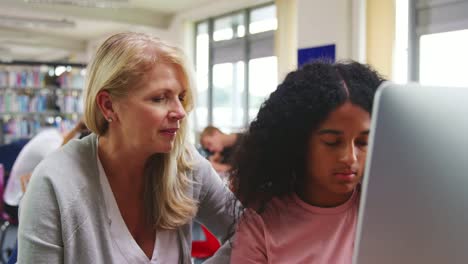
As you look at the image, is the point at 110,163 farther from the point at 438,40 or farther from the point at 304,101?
the point at 438,40

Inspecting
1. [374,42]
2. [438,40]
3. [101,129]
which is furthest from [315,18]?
[101,129]

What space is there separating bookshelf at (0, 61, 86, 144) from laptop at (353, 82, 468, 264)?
6.44m

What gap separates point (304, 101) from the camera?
97 centimetres

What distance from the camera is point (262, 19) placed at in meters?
6.53

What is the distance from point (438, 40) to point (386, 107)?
4.28m

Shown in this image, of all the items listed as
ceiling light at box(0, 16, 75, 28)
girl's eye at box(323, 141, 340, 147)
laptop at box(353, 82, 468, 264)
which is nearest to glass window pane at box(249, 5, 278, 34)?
ceiling light at box(0, 16, 75, 28)

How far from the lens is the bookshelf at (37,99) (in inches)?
256

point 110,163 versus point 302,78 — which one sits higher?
point 302,78

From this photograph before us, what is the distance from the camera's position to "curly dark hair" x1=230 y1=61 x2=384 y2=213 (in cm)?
94

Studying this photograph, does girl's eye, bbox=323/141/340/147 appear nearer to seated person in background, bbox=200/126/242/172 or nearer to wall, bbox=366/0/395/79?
seated person in background, bbox=200/126/242/172

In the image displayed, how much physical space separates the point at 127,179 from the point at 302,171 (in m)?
0.48

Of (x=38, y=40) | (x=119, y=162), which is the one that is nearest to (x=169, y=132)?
(x=119, y=162)

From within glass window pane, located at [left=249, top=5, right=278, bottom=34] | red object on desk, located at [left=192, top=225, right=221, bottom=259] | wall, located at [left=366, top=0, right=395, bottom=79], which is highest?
glass window pane, located at [left=249, top=5, right=278, bottom=34]

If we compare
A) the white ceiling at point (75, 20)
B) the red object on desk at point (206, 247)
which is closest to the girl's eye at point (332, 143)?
the red object on desk at point (206, 247)
